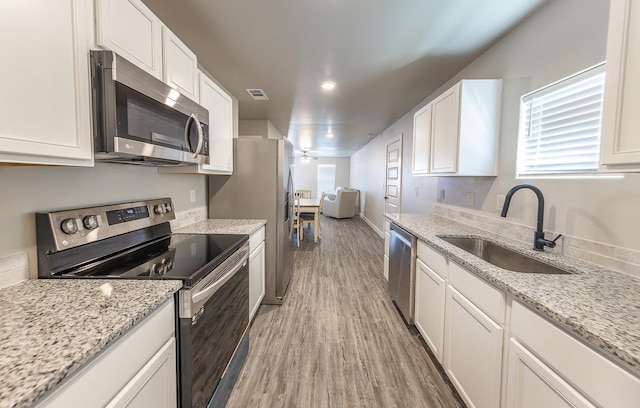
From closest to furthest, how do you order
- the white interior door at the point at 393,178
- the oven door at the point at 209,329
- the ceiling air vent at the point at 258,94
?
the oven door at the point at 209,329 → the ceiling air vent at the point at 258,94 → the white interior door at the point at 393,178

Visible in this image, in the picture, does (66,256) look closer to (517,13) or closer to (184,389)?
(184,389)

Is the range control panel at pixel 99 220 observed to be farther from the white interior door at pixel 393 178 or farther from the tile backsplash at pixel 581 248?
the white interior door at pixel 393 178

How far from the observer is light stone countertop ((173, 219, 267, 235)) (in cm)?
207

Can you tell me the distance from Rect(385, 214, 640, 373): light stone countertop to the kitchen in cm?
16

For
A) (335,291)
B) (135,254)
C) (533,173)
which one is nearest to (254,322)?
(335,291)

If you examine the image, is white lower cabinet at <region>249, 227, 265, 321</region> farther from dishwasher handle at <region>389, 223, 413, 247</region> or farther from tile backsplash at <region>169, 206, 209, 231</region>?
dishwasher handle at <region>389, 223, 413, 247</region>

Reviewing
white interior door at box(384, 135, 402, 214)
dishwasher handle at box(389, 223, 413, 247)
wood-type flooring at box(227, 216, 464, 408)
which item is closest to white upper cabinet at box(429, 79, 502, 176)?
dishwasher handle at box(389, 223, 413, 247)

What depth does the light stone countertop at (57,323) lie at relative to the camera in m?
0.54

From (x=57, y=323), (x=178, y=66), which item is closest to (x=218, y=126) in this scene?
(x=178, y=66)

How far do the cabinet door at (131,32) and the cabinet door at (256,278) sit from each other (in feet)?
4.84

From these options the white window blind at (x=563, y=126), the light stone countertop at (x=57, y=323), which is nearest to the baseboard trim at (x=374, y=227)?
the white window blind at (x=563, y=126)

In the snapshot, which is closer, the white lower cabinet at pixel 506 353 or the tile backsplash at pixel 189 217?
the white lower cabinet at pixel 506 353

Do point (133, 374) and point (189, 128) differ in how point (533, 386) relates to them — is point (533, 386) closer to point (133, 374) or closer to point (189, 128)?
point (133, 374)

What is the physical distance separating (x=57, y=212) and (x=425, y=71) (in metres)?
3.07
